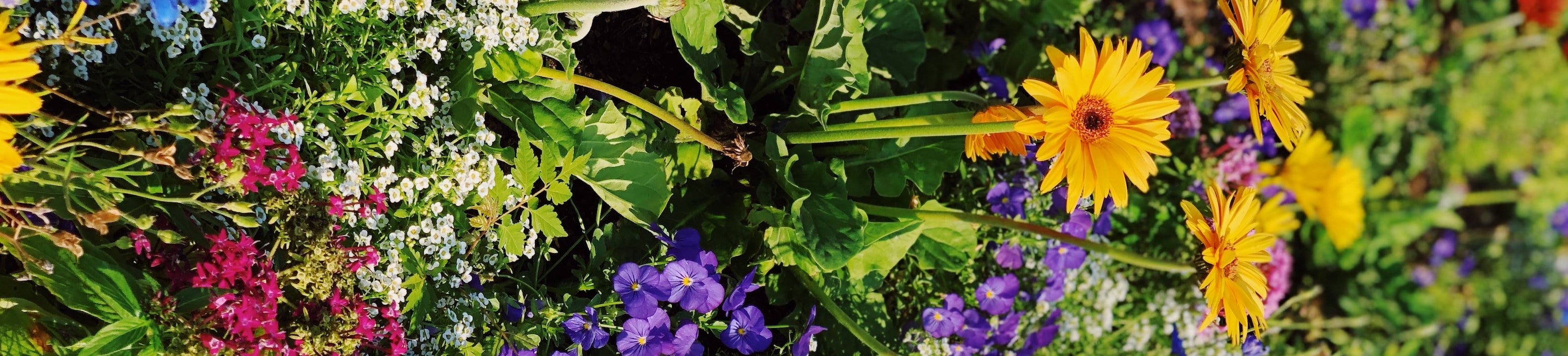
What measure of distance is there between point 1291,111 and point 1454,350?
3242 mm

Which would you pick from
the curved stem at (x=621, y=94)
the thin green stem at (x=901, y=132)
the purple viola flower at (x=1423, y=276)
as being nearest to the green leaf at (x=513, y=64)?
the curved stem at (x=621, y=94)

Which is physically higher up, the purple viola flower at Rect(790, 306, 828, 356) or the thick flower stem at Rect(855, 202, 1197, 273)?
the thick flower stem at Rect(855, 202, 1197, 273)

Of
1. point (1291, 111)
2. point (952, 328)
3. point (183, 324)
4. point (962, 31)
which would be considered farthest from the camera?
point (962, 31)

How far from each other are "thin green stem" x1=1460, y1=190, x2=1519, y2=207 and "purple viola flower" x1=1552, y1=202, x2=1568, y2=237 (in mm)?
493

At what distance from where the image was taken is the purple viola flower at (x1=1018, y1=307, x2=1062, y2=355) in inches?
86.2

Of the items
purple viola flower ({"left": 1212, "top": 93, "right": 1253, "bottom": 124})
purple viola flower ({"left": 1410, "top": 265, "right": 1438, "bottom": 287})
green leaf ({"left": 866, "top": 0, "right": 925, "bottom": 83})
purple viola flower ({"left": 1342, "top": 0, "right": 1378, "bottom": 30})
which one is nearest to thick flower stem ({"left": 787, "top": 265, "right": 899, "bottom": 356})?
green leaf ({"left": 866, "top": 0, "right": 925, "bottom": 83})

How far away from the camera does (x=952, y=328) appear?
1926 mm

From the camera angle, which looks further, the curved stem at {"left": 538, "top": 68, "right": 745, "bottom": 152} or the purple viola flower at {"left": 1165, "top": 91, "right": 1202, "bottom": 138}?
the purple viola flower at {"left": 1165, "top": 91, "right": 1202, "bottom": 138}

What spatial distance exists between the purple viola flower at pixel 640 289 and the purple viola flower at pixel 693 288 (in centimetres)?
2

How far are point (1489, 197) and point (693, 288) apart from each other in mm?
3917

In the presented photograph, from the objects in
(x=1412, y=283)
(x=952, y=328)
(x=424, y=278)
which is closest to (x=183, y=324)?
(x=424, y=278)

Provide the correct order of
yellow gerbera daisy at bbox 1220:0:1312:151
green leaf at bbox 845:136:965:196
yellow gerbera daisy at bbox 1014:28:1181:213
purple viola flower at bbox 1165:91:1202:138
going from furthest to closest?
purple viola flower at bbox 1165:91:1202:138
green leaf at bbox 845:136:965:196
yellow gerbera daisy at bbox 1220:0:1312:151
yellow gerbera daisy at bbox 1014:28:1181:213

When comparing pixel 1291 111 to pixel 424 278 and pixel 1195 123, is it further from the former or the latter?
pixel 424 278

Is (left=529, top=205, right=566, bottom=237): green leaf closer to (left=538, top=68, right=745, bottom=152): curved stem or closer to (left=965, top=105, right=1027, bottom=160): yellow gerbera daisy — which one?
(left=538, top=68, right=745, bottom=152): curved stem
